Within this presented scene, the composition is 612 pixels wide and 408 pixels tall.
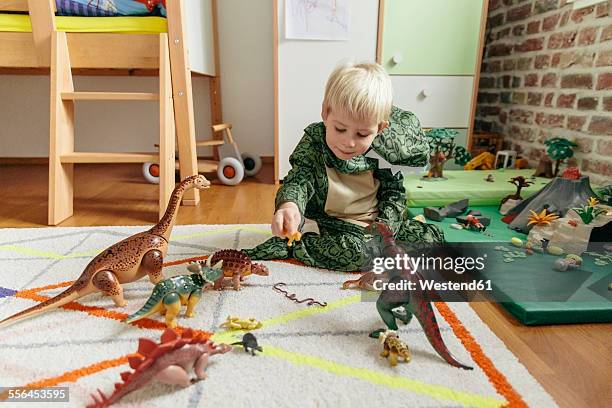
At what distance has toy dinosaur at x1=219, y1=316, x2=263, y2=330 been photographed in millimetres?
728

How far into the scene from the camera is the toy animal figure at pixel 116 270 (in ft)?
2.42

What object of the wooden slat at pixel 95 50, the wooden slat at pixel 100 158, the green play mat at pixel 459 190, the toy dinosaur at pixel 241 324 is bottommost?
the toy dinosaur at pixel 241 324

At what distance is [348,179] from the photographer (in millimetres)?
1074

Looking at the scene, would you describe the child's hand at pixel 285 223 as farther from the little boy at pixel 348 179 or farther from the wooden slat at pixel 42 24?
the wooden slat at pixel 42 24

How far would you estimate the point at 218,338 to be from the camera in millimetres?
705

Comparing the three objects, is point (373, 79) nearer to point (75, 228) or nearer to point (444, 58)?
point (75, 228)

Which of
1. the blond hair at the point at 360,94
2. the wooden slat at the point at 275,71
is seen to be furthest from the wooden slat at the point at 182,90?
the blond hair at the point at 360,94

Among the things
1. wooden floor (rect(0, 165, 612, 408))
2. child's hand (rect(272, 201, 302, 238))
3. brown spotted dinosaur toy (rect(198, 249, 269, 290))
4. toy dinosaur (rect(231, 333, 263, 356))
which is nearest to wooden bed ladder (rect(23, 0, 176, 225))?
wooden floor (rect(0, 165, 612, 408))

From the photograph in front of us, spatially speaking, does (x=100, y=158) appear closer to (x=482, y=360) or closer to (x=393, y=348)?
(x=393, y=348)

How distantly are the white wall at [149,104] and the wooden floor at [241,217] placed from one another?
0.54 ft

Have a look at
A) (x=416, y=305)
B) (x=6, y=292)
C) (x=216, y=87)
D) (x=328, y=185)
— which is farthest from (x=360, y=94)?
(x=216, y=87)

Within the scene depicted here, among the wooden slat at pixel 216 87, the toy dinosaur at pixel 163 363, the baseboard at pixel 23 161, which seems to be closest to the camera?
the toy dinosaur at pixel 163 363

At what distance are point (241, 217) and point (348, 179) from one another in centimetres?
47

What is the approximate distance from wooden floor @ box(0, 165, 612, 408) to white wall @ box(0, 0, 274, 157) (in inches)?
6.5
